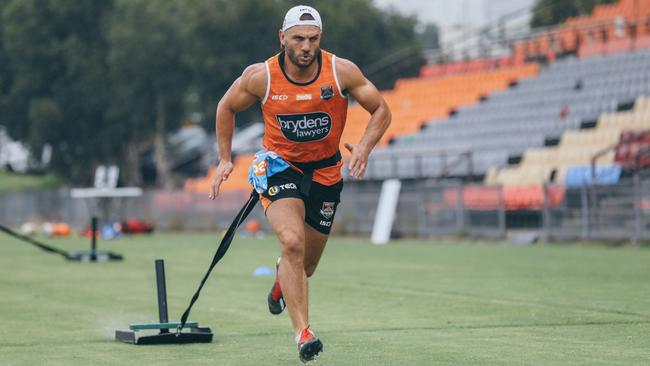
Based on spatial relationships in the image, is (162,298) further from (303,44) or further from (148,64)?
(148,64)

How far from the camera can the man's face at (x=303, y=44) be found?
28.9 ft

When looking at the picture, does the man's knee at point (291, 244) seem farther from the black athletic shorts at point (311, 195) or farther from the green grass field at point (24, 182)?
the green grass field at point (24, 182)

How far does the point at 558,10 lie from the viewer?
53062 mm

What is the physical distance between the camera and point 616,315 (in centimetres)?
1135

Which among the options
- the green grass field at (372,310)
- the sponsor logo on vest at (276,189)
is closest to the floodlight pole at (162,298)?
the green grass field at (372,310)

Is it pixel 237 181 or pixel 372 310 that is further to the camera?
pixel 237 181

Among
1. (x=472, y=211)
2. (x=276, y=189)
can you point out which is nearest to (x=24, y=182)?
(x=472, y=211)

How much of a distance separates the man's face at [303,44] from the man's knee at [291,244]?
47.2 inches

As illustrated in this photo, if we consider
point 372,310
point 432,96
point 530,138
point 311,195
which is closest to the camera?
point 311,195

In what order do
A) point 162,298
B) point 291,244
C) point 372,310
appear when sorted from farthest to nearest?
point 372,310, point 162,298, point 291,244

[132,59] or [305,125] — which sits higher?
[132,59]

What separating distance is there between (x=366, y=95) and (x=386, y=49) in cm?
4761

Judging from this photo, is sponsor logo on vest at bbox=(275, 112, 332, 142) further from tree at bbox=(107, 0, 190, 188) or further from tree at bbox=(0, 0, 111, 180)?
tree at bbox=(0, 0, 111, 180)

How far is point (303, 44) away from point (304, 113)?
52cm
